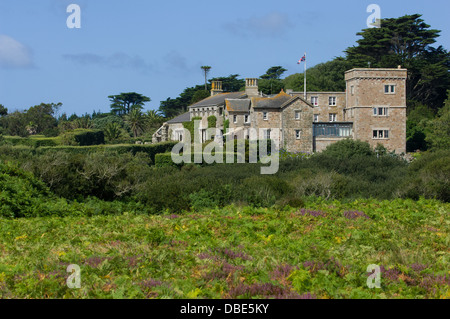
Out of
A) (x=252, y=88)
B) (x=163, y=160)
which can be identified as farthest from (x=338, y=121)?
(x=163, y=160)

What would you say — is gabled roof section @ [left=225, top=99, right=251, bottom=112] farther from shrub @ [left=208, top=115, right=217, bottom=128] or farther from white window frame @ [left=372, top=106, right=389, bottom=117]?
white window frame @ [left=372, top=106, right=389, bottom=117]

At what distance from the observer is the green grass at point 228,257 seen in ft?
27.6

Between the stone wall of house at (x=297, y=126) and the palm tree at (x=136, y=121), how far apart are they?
40.5m

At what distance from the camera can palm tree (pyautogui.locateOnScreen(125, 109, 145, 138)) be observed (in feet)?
314

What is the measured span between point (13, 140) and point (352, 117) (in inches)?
1547

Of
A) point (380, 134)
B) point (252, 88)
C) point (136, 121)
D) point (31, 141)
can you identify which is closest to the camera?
point (31, 141)

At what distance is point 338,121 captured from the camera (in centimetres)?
6681

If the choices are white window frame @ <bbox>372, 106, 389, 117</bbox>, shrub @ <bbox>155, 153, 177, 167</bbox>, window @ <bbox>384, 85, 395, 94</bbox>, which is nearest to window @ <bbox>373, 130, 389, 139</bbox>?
white window frame @ <bbox>372, 106, 389, 117</bbox>

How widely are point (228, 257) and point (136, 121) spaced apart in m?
87.2

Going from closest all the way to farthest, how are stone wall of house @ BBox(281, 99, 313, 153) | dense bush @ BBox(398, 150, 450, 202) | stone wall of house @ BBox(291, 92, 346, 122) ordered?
1. dense bush @ BBox(398, 150, 450, 202)
2. stone wall of house @ BBox(281, 99, 313, 153)
3. stone wall of house @ BBox(291, 92, 346, 122)

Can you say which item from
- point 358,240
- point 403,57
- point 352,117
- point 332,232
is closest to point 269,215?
point 332,232

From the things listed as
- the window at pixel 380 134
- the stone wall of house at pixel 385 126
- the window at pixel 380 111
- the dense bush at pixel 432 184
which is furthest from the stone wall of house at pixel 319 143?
the dense bush at pixel 432 184

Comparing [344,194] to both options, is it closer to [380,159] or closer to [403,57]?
[380,159]

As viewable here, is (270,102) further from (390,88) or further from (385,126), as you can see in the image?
(390,88)
